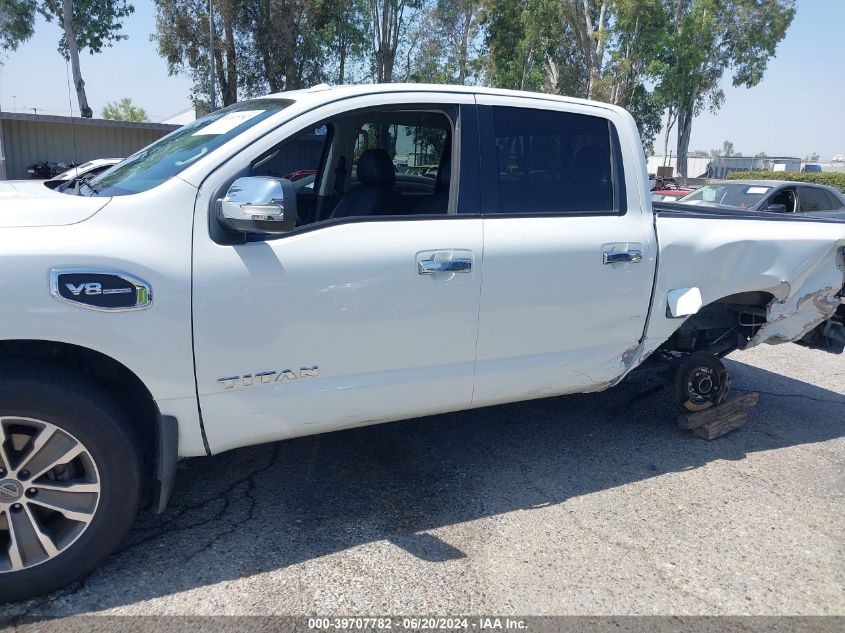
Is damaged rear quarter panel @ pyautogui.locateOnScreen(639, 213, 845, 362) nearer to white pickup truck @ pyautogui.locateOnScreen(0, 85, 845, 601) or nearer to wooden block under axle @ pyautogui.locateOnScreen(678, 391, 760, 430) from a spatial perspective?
white pickup truck @ pyautogui.locateOnScreen(0, 85, 845, 601)

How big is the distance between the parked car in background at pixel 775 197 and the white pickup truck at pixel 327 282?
25.4 ft

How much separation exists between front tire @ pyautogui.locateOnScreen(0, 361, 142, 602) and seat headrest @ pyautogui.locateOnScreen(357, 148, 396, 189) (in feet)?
6.14

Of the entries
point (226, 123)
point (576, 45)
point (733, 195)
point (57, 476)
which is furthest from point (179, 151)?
point (576, 45)

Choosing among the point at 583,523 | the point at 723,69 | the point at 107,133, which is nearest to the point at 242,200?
the point at 583,523

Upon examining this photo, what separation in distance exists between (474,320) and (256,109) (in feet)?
4.71

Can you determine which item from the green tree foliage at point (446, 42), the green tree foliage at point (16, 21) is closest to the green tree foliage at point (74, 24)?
the green tree foliage at point (16, 21)

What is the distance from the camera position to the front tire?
7.94 ft

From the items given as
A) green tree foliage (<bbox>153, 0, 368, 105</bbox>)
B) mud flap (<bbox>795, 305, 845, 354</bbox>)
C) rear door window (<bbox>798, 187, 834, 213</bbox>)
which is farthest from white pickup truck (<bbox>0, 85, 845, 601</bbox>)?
green tree foliage (<bbox>153, 0, 368, 105</bbox>)

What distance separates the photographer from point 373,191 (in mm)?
3779

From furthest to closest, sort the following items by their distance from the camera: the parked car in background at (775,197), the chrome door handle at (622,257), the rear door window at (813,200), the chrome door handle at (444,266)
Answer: the rear door window at (813,200) < the parked car in background at (775,197) < the chrome door handle at (622,257) < the chrome door handle at (444,266)

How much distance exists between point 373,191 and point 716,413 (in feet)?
8.77

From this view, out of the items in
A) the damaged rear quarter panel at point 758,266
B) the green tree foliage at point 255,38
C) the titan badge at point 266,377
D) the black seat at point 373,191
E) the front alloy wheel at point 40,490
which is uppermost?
the green tree foliage at point 255,38

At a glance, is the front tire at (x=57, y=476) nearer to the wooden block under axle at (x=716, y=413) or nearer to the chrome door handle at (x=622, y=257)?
the chrome door handle at (x=622, y=257)

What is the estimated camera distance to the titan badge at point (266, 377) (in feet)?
9.07
